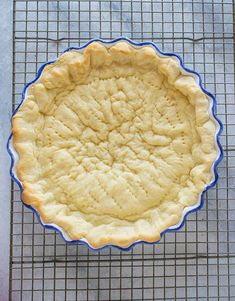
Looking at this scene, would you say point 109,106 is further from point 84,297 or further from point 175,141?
point 84,297

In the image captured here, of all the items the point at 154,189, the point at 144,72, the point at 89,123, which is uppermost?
the point at 144,72

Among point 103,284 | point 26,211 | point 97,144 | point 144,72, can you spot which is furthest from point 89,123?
point 103,284

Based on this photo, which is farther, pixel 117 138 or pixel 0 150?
pixel 0 150

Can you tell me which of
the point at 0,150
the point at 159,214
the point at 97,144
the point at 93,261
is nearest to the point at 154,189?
the point at 159,214

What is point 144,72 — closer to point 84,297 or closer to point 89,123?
point 89,123

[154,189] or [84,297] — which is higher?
[154,189]

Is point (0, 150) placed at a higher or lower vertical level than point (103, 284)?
higher
